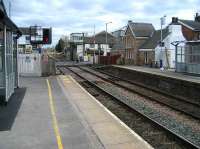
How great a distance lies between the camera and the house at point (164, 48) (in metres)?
47.1

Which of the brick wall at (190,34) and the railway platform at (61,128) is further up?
the brick wall at (190,34)

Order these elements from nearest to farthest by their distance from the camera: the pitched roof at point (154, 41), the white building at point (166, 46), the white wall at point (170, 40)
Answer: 1. the white building at point (166, 46)
2. the white wall at point (170, 40)
3. the pitched roof at point (154, 41)

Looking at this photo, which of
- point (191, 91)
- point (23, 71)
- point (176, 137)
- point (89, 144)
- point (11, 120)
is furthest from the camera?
point (23, 71)

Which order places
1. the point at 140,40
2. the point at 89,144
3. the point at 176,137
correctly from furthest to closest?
the point at 140,40, the point at 176,137, the point at 89,144

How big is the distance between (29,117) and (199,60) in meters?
20.7

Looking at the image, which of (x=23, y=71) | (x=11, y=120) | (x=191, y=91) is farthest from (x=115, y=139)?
(x=23, y=71)

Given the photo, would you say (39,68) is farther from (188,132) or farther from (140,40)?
(140,40)

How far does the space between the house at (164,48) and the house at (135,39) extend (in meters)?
1.86

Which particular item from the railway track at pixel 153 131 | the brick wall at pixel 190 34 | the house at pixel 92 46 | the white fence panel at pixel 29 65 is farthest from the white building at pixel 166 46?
the house at pixel 92 46

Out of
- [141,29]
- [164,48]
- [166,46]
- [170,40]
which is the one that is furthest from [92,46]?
[164,48]

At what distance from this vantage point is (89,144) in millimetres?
8594

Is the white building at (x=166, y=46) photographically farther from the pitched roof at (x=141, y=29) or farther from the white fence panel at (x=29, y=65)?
the white fence panel at (x=29, y=65)

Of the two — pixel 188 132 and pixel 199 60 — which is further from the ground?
pixel 199 60

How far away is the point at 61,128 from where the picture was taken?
10289 mm
